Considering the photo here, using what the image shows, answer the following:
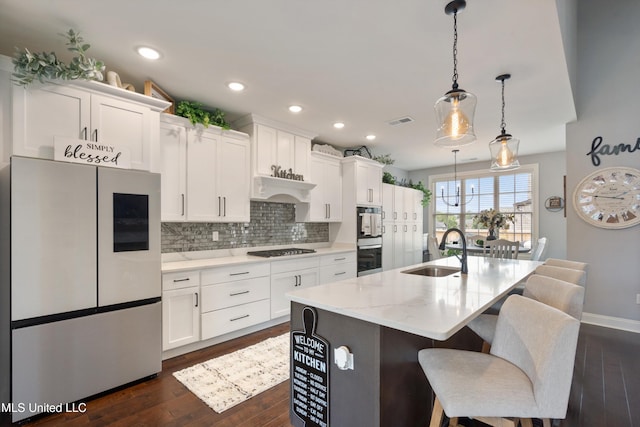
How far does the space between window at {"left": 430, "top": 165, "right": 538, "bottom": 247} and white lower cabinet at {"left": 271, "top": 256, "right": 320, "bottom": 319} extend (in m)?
3.69

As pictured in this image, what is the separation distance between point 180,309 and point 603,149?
528cm

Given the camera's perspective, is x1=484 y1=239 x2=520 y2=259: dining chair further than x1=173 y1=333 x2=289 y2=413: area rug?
Yes

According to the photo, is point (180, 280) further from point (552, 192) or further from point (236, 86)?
point (552, 192)

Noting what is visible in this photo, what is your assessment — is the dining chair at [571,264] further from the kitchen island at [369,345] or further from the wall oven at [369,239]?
the wall oven at [369,239]

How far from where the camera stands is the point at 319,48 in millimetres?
2223

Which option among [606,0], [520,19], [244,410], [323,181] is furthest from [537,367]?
[606,0]

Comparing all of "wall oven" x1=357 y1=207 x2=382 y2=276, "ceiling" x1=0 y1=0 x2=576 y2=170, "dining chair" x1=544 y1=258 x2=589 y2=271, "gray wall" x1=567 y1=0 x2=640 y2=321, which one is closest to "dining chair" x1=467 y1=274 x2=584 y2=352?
"dining chair" x1=544 y1=258 x2=589 y2=271

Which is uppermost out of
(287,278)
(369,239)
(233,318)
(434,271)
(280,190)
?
(280,190)

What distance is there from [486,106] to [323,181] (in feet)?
7.70

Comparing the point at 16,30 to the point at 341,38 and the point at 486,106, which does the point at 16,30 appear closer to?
the point at 341,38

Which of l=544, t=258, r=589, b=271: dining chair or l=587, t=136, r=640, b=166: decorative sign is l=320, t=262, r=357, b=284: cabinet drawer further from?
l=587, t=136, r=640, b=166: decorative sign

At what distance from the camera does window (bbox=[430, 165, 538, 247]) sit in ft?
19.9
